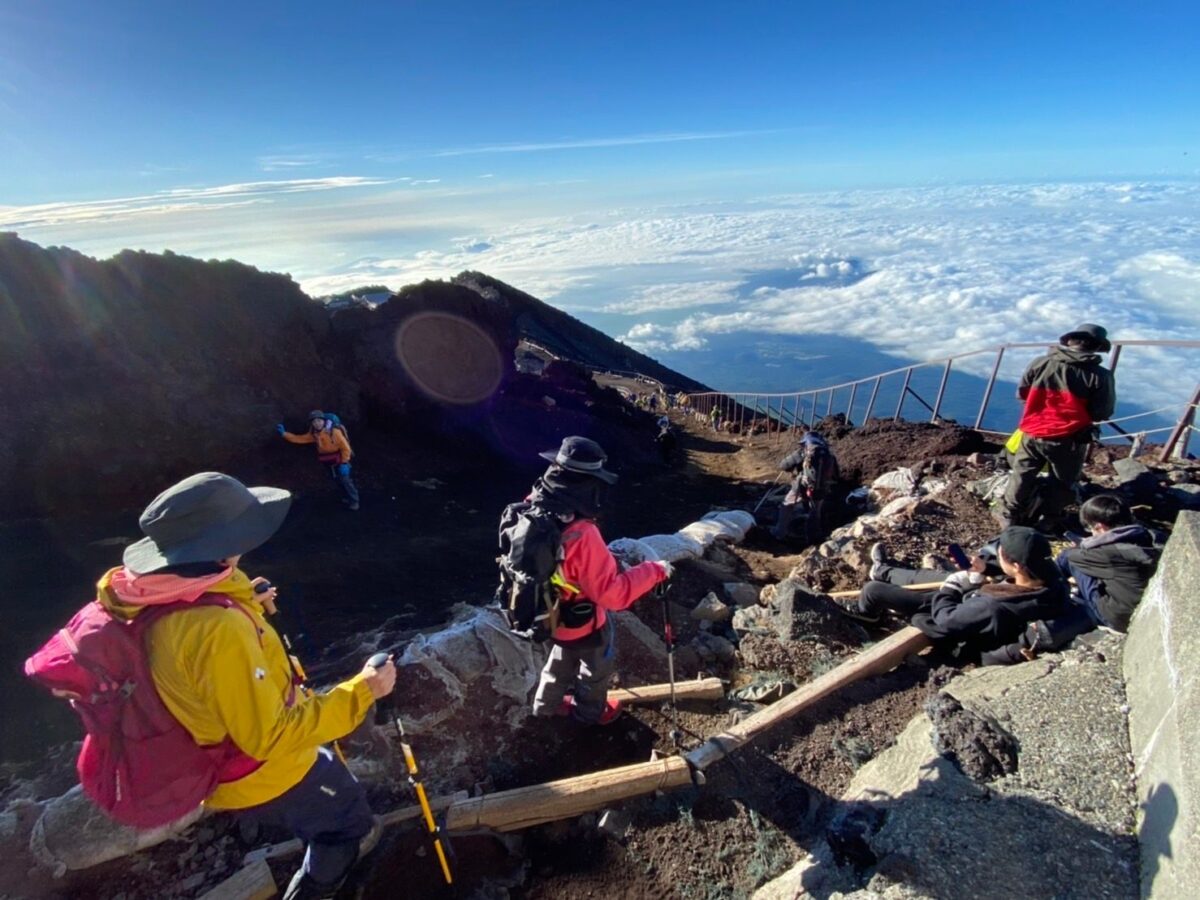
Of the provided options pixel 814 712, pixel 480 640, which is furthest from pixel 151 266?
pixel 814 712

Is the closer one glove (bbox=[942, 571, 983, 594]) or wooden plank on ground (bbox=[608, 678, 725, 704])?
wooden plank on ground (bbox=[608, 678, 725, 704])

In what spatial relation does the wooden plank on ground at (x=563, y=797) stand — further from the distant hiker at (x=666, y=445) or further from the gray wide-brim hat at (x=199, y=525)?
the distant hiker at (x=666, y=445)

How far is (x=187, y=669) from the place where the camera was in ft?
Answer: 6.49

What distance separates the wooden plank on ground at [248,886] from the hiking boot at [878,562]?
17.2 feet

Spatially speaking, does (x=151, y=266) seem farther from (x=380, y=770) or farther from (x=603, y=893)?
(x=603, y=893)

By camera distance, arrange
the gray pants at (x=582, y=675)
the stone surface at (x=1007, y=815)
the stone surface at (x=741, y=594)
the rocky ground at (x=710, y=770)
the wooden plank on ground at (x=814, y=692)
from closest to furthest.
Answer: the stone surface at (x=1007, y=815), the rocky ground at (x=710, y=770), the wooden plank on ground at (x=814, y=692), the gray pants at (x=582, y=675), the stone surface at (x=741, y=594)

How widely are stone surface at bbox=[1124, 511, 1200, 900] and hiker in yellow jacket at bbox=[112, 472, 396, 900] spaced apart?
3.10 meters

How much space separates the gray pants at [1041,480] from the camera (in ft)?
20.5

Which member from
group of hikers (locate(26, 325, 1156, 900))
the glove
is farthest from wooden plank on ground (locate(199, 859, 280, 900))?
the glove

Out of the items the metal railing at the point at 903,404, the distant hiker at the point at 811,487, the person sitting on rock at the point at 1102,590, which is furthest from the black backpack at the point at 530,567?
the distant hiker at the point at 811,487

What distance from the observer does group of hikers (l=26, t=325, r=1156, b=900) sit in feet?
6.49

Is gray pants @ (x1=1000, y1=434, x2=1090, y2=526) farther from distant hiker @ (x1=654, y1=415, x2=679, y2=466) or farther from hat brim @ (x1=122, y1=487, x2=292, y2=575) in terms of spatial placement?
distant hiker @ (x1=654, y1=415, x2=679, y2=466)

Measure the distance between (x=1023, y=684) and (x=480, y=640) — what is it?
3765 millimetres

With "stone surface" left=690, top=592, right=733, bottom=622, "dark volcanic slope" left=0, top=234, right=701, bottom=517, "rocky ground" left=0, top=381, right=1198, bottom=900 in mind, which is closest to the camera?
"rocky ground" left=0, top=381, right=1198, bottom=900
